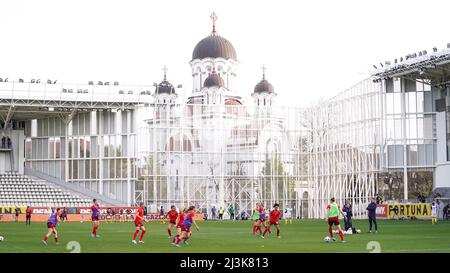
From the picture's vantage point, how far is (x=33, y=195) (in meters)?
72.3

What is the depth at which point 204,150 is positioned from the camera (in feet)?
253

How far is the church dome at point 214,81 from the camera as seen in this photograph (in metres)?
105

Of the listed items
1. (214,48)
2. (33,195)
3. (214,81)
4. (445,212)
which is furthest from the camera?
(214,48)

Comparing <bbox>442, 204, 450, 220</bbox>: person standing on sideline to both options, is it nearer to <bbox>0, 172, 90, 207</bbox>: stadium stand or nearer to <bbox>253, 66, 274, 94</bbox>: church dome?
<bbox>0, 172, 90, 207</bbox>: stadium stand

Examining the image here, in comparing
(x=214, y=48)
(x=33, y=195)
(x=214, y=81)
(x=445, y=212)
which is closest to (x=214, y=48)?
(x=214, y=48)

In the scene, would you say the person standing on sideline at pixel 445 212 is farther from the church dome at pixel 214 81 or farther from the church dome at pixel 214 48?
the church dome at pixel 214 48

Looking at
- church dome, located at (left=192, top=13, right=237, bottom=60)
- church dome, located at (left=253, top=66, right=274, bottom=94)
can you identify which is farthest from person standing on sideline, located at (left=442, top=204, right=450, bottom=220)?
church dome, located at (left=253, top=66, right=274, bottom=94)

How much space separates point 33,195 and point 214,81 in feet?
126

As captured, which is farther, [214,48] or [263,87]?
[263,87]

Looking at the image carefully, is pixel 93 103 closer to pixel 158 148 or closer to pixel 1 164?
pixel 158 148

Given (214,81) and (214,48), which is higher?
(214,48)

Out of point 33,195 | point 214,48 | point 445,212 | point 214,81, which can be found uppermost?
point 214,48

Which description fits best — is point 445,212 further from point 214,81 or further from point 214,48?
point 214,48

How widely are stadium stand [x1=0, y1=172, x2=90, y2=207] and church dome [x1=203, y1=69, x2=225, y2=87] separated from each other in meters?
35.1
